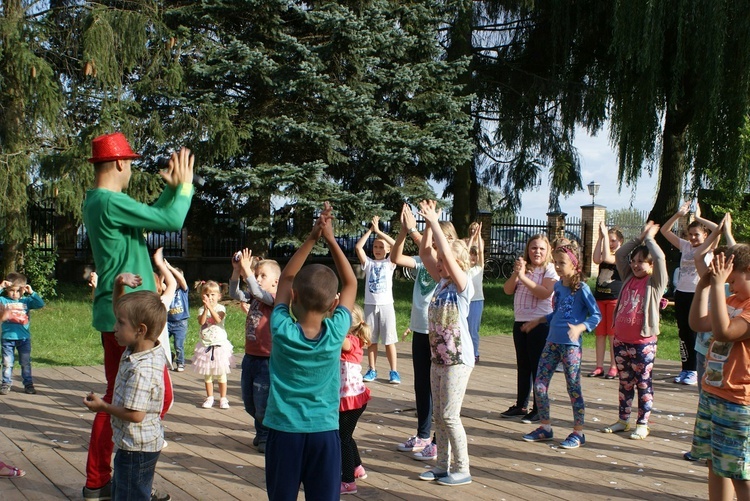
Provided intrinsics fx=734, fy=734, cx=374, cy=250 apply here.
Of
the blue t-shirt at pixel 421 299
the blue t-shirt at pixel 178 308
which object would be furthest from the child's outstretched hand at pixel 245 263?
the blue t-shirt at pixel 178 308

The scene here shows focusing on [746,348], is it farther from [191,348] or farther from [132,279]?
[191,348]

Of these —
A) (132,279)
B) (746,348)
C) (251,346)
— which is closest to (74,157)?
(251,346)

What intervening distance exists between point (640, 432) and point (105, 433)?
4.27 m

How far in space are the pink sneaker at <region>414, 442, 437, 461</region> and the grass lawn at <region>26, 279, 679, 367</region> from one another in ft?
17.0

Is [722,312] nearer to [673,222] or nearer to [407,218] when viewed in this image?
[407,218]

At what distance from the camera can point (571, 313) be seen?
6090mm

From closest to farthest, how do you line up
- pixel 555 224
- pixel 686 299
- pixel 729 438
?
pixel 729 438, pixel 686 299, pixel 555 224

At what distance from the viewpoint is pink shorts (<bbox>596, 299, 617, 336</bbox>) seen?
9.05 m

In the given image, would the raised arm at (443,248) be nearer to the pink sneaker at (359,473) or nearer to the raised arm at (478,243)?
the pink sneaker at (359,473)

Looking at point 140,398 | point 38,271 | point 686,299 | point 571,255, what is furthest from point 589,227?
point 140,398

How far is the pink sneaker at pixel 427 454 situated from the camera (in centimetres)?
538

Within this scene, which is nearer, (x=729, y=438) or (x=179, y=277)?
(x=729, y=438)

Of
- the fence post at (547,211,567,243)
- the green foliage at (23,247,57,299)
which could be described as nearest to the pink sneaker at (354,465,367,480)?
the green foliage at (23,247,57,299)

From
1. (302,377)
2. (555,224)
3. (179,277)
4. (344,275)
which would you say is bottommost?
(302,377)
